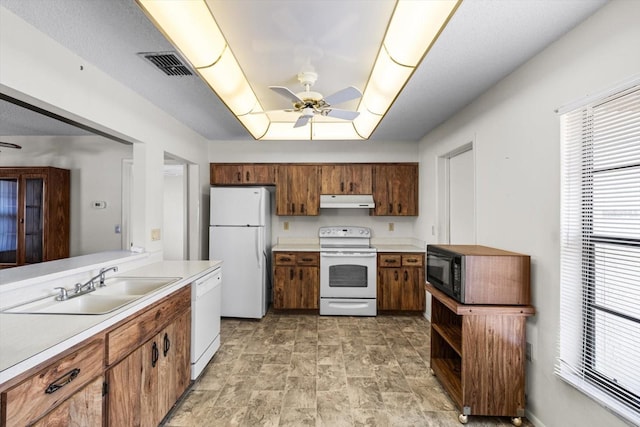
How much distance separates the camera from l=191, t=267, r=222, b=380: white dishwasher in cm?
231

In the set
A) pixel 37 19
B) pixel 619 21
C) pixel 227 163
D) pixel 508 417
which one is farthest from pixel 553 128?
pixel 227 163

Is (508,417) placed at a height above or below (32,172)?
below

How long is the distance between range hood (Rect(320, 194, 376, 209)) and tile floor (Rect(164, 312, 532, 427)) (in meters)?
1.64

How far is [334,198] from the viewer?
13.8ft

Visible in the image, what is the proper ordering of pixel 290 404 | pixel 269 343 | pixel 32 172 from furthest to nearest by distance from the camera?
1. pixel 32 172
2. pixel 269 343
3. pixel 290 404

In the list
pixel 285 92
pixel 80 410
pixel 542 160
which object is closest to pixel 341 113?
pixel 285 92

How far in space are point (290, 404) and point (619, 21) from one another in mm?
2991

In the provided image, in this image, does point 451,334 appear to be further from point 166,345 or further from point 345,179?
point 345,179

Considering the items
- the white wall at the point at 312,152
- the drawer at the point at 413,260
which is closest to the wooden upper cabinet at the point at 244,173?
the white wall at the point at 312,152

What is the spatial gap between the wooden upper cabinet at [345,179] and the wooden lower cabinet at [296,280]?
1.03 m

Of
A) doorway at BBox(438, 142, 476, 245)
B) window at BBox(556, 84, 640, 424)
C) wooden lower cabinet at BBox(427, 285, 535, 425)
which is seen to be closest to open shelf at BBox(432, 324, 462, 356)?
wooden lower cabinet at BBox(427, 285, 535, 425)

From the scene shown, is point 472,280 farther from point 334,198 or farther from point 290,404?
point 334,198

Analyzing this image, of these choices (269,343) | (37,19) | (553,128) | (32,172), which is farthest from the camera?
(32,172)

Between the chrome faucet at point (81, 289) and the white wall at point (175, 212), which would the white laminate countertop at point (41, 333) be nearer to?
the chrome faucet at point (81, 289)
